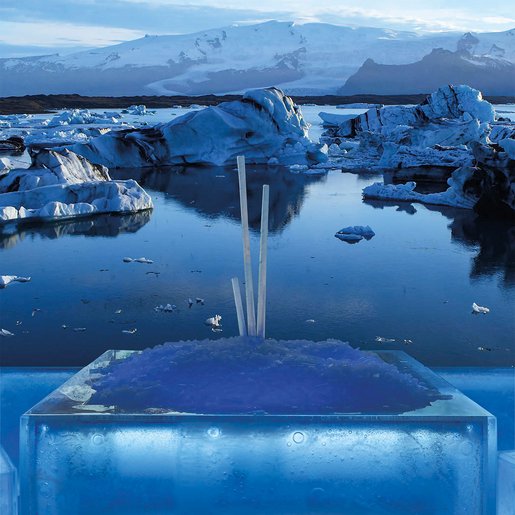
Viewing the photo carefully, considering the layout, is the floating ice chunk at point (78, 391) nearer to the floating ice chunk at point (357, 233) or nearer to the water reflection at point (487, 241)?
the water reflection at point (487, 241)

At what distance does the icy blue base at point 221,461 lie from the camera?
1927mm

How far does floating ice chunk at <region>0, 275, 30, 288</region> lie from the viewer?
6.41 metres

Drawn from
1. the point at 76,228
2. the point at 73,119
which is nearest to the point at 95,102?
the point at 73,119

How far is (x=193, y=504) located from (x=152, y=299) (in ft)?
13.3

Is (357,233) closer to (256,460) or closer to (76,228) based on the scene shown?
(76,228)

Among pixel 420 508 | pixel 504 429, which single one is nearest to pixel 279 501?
pixel 420 508

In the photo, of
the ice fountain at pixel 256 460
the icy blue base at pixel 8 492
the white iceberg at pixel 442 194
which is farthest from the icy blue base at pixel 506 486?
the white iceberg at pixel 442 194

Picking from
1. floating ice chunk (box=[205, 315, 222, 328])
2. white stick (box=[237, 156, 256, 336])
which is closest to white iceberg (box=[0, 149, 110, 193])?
floating ice chunk (box=[205, 315, 222, 328])

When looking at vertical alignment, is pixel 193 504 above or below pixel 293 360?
below

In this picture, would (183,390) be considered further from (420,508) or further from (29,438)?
(420,508)

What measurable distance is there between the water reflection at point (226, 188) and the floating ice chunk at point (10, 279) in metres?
3.69

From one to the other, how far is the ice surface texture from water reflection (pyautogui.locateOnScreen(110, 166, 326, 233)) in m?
7.23

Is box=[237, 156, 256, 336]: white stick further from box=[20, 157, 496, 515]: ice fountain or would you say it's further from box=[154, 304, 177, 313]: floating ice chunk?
box=[154, 304, 177, 313]: floating ice chunk

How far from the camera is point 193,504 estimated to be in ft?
6.36
